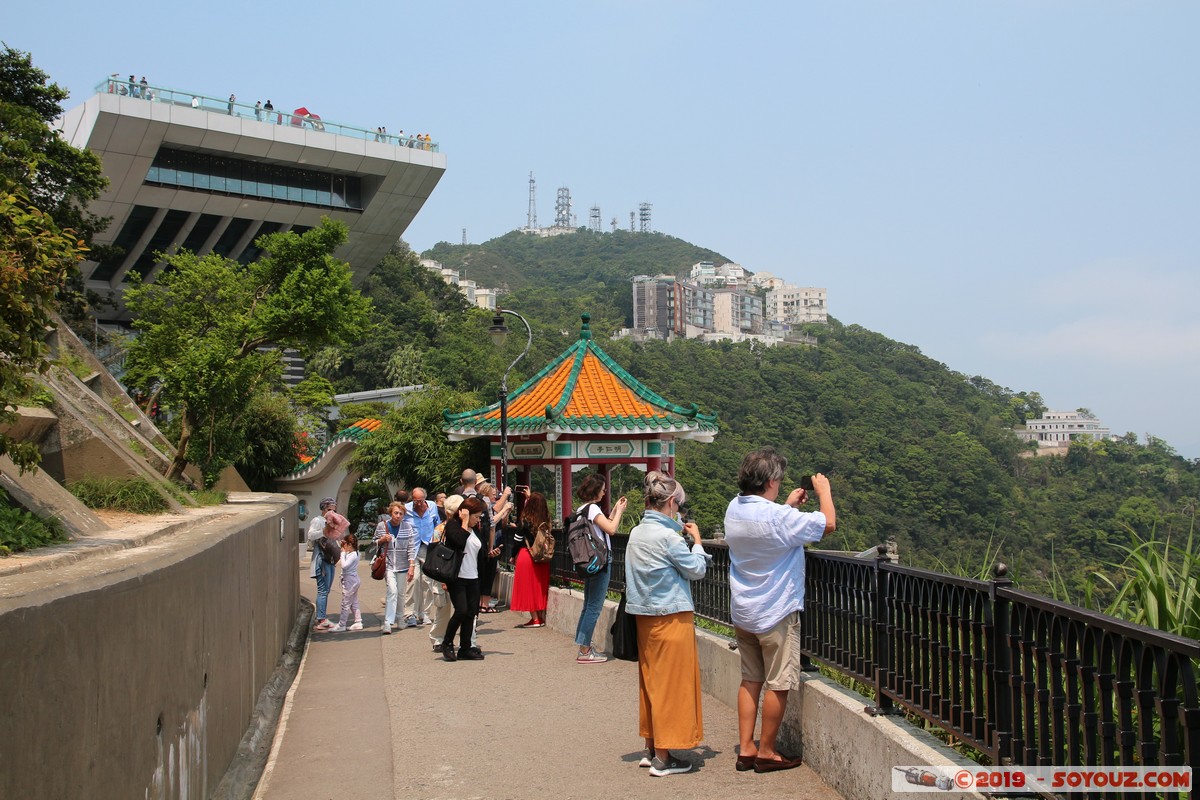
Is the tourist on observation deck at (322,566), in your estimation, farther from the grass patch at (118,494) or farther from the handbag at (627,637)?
the handbag at (627,637)

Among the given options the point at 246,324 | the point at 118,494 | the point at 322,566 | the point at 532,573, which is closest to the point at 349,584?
the point at 322,566

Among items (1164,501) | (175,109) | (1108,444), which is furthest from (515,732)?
(1108,444)

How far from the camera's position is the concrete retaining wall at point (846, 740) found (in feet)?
16.3

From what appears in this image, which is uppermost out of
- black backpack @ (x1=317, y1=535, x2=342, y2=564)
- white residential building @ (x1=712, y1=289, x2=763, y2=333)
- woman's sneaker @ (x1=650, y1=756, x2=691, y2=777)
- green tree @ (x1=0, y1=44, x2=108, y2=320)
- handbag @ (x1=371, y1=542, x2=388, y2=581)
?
white residential building @ (x1=712, y1=289, x2=763, y2=333)

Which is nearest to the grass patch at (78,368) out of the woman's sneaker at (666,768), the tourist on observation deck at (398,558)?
the tourist on observation deck at (398,558)

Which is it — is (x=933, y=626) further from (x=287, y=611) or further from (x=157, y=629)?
(x=287, y=611)

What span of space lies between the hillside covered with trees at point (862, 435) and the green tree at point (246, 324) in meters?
26.0

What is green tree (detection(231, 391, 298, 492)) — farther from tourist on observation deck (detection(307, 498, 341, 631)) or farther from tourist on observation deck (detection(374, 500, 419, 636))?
tourist on observation deck (detection(374, 500, 419, 636))

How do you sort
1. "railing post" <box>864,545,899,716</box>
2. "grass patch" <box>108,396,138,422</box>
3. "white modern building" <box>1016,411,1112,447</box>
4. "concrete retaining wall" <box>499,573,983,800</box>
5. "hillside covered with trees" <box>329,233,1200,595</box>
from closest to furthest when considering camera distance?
1. "concrete retaining wall" <box>499,573,983,800</box>
2. "railing post" <box>864,545,899,716</box>
3. "grass patch" <box>108,396,138,422</box>
4. "hillside covered with trees" <box>329,233,1200,595</box>
5. "white modern building" <box>1016,411,1112,447</box>

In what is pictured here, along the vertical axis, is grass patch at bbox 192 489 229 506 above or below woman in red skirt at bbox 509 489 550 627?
above

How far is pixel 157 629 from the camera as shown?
14.2 ft

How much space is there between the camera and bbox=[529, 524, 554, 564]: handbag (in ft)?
41.5

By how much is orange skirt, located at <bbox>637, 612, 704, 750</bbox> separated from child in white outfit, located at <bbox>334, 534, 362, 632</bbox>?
8193 millimetres

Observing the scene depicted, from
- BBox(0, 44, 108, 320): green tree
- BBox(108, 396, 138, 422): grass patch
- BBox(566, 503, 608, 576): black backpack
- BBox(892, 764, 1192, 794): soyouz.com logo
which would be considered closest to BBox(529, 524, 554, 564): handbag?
BBox(566, 503, 608, 576): black backpack
